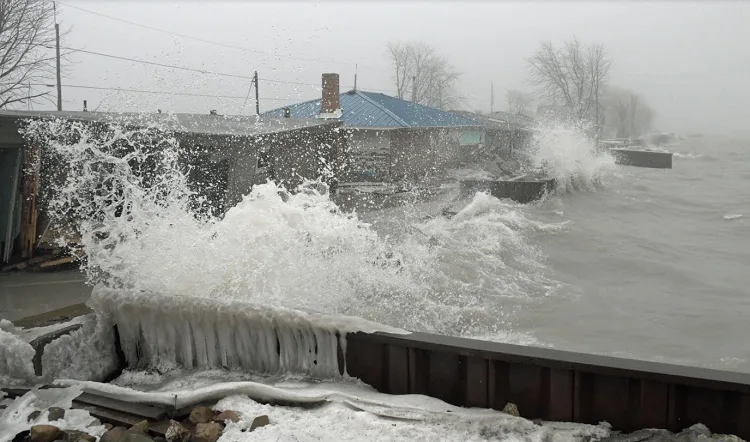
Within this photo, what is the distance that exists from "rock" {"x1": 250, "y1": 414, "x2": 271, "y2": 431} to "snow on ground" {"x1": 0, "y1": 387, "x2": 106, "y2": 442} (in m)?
1.00

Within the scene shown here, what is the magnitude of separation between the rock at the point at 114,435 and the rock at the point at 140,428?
0.17ft

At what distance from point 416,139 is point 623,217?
10.3 metres

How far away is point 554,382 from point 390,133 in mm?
19846

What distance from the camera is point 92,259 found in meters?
6.57

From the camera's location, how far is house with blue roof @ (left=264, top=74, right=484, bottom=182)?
72.8ft

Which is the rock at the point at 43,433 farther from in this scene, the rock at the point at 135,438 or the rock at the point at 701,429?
the rock at the point at 701,429

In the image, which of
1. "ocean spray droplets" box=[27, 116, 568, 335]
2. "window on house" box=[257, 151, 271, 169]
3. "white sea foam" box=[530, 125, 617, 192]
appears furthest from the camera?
"white sea foam" box=[530, 125, 617, 192]

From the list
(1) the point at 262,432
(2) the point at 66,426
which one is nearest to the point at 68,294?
(2) the point at 66,426

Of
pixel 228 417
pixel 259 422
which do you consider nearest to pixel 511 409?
pixel 259 422

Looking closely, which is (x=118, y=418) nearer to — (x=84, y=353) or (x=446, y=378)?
(x=84, y=353)

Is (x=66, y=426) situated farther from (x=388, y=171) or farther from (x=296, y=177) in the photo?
(x=388, y=171)

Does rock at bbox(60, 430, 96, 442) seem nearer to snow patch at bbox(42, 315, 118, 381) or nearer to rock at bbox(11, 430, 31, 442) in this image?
rock at bbox(11, 430, 31, 442)

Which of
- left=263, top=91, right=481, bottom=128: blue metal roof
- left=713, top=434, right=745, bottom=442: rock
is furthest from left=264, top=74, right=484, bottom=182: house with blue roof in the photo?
left=713, top=434, right=745, bottom=442: rock

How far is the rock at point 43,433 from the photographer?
3.48 metres
